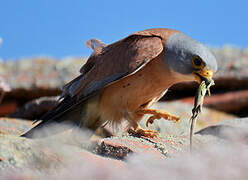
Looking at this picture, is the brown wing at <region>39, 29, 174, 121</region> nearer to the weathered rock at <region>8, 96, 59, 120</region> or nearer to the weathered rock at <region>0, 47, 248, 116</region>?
the weathered rock at <region>8, 96, 59, 120</region>

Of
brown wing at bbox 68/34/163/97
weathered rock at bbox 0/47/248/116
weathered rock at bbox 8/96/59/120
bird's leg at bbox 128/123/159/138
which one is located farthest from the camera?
weathered rock at bbox 0/47/248/116

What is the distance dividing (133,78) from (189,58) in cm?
56

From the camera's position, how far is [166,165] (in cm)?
132

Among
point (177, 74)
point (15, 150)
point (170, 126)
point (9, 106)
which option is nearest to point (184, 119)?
point (170, 126)

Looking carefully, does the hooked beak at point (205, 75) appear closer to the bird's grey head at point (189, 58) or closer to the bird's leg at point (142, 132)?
the bird's grey head at point (189, 58)

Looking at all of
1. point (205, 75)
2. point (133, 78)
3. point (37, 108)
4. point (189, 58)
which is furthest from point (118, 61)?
point (37, 108)

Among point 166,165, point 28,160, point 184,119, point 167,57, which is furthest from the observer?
point 184,119

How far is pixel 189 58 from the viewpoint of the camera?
403cm

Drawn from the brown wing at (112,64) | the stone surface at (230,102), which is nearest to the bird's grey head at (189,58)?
the brown wing at (112,64)

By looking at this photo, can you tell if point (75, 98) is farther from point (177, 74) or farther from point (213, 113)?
point (213, 113)

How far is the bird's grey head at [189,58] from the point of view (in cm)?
397

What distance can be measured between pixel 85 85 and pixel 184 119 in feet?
8.58

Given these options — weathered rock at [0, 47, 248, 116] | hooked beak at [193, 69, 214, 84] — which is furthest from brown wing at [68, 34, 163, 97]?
weathered rock at [0, 47, 248, 116]

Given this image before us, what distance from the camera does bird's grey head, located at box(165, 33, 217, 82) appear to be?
3.97m
